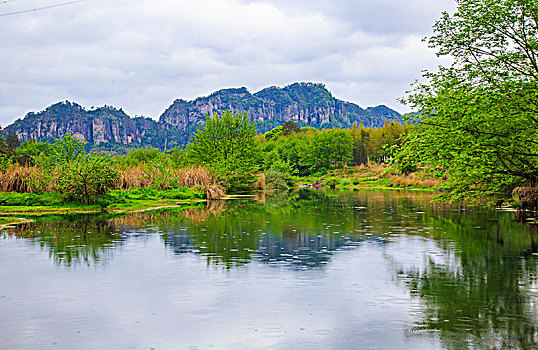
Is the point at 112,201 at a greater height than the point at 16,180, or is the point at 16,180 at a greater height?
the point at 16,180

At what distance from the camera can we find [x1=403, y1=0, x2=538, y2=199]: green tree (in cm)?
1870

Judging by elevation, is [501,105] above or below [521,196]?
above

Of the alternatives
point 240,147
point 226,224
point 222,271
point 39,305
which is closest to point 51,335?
point 39,305

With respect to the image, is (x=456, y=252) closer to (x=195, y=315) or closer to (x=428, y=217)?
(x=195, y=315)

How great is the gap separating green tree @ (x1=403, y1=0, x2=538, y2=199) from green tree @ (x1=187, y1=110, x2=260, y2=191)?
35421 mm

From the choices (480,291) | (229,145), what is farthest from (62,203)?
(229,145)

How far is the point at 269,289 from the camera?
10.1 meters

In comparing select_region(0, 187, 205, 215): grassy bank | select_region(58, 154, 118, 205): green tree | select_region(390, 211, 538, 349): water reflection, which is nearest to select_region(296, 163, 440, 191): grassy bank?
select_region(0, 187, 205, 215): grassy bank

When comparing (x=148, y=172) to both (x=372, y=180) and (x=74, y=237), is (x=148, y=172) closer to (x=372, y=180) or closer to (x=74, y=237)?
(x=74, y=237)

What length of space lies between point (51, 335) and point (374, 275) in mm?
7211

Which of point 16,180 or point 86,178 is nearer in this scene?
point 86,178

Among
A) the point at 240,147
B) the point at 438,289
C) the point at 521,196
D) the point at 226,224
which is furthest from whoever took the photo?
the point at 240,147

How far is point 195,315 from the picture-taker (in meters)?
8.37

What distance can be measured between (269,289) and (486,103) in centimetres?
1290
